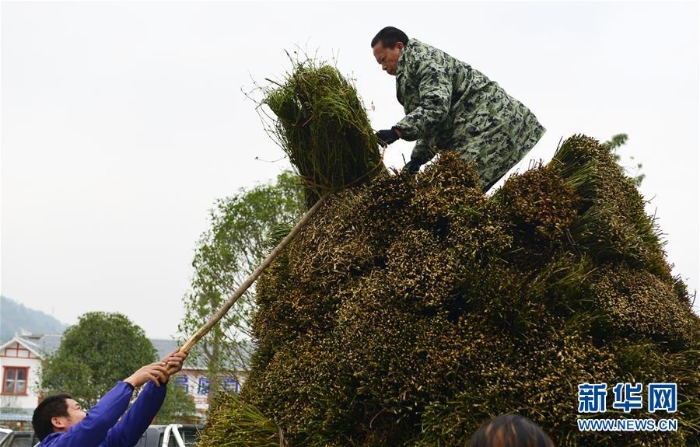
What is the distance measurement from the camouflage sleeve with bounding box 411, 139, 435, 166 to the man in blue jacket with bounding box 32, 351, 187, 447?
1.86 metres

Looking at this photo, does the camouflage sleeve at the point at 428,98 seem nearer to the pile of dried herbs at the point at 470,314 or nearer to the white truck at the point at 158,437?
the pile of dried herbs at the point at 470,314

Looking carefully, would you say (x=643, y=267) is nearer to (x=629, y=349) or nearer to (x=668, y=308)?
(x=668, y=308)

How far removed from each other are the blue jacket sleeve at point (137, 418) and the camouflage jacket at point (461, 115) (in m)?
2.04

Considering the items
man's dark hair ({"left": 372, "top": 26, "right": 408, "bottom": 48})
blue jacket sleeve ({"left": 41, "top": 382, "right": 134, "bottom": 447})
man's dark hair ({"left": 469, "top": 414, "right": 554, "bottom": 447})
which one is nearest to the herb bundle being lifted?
man's dark hair ({"left": 372, "top": 26, "right": 408, "bottom": 48})

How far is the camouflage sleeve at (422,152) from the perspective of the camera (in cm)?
511

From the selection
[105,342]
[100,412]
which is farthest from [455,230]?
[105,342]

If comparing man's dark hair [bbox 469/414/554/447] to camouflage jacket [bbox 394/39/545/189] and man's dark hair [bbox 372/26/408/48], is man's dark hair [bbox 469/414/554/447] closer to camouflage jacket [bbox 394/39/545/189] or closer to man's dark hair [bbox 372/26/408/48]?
camouflage jacket [bbox 394/39/545/189]

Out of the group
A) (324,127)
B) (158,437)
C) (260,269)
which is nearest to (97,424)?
(260,269)

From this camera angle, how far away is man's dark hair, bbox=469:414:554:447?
2279 mm

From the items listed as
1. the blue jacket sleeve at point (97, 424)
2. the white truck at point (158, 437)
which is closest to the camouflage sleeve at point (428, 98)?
the blue jacket sleeve at point (97, 424)

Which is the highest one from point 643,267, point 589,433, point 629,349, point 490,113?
point 490,113

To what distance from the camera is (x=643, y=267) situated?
15.9 feet

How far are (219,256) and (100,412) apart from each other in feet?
61.4

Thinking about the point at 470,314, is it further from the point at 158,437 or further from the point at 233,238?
the point at 233,238
